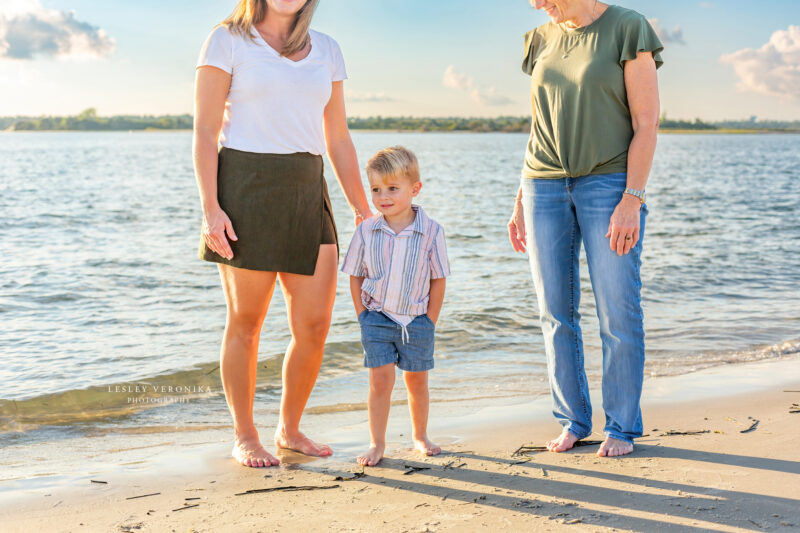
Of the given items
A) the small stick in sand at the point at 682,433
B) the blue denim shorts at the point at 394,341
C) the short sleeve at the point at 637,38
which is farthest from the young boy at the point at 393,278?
the small stick in sand at the point at 682,433

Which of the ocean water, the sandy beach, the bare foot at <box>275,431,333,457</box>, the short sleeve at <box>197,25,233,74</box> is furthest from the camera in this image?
the ocean water

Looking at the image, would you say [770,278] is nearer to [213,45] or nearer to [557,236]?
[557,236]

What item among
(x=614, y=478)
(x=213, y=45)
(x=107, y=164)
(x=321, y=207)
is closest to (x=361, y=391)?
(x=321, y=207)

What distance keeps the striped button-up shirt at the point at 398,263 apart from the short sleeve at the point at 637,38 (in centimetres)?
105

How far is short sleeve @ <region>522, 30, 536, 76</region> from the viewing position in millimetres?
3367

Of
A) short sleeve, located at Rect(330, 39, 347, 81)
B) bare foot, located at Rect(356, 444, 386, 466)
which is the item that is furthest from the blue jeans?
short sleeve, located at Rect(330, 39, 347, 81)

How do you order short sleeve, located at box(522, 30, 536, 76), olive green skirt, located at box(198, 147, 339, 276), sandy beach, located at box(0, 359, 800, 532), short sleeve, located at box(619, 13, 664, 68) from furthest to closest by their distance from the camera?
short sleeve, located at box(522, 30, 536, 76), olive green skirt, located at box(198, 147, 339, 276), short sleeve, located at box(619, 13, 664, 68), sandy beach, located at box(0, 359, 800, 532)

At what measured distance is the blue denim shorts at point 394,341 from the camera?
326 cm

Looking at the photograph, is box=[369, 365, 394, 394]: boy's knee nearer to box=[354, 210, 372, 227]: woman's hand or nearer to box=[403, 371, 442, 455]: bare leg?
box=[403, 371, 442, 455]: bare leg

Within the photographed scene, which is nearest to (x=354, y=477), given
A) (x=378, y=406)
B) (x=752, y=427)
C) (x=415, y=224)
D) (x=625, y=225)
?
(x=378, y=406)

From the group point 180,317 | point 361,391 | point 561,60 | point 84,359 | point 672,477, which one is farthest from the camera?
point 180,317

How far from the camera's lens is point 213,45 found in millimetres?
3049

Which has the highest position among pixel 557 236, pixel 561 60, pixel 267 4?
pixel 267 4

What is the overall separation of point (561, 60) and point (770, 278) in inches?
298
